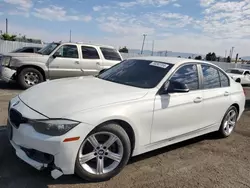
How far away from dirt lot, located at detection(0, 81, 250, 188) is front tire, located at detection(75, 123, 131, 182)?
0.43ft

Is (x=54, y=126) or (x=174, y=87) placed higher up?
(x=174, y=87)

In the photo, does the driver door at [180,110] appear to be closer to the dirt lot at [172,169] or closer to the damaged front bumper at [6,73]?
the dirt lot at [172,169]

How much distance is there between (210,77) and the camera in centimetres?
509

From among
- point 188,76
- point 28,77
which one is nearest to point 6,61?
point 28,77

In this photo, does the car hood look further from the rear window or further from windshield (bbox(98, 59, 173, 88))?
the rear window

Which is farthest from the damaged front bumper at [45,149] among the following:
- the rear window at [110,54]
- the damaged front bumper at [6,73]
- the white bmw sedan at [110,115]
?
the rear window at [110,54]

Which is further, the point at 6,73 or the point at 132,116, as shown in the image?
the point at 6,73

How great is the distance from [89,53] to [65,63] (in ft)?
3.47

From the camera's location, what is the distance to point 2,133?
4816mm

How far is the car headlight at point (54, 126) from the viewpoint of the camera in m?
3.04

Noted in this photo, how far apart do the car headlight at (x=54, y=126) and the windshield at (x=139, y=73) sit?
1.39m

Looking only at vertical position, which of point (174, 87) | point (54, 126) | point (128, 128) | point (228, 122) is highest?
point (174, 87)

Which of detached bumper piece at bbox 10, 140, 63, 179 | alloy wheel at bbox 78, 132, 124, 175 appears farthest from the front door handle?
detached bumper piece at bbox 10, 140, 63, 179

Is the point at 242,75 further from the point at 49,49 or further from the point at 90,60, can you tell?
the point at 49,49
